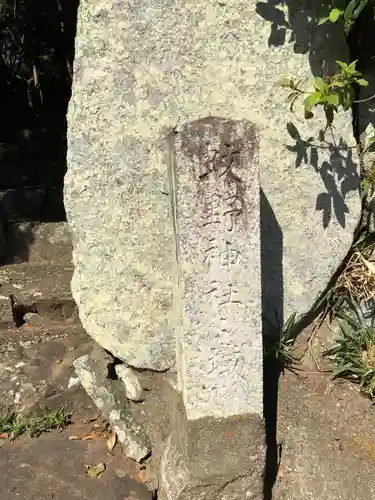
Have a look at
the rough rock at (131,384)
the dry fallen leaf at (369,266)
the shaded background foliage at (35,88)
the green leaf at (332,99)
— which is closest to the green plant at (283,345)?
the dry fallen leaf at (369,266)

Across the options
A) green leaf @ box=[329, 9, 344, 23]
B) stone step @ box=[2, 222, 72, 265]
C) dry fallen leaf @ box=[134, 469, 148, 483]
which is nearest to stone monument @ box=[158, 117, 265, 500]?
dry fallen leaf @ box=[134, 469, 148, 483]

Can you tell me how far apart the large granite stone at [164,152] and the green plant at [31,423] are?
616 millimetres

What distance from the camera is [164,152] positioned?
310 cm

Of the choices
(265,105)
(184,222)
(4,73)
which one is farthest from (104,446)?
(4,73)

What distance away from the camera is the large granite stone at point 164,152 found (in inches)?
119

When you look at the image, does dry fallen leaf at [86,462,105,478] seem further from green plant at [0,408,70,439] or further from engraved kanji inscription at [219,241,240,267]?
engraved kanji inscription at [219,241,240,267]

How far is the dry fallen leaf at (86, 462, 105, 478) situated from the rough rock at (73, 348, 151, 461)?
0.50ft

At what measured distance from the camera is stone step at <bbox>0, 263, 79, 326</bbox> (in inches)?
180

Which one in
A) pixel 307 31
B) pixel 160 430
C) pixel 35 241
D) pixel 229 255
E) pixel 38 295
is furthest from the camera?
pixel 35 241

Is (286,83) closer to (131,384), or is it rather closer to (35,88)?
(131,384)

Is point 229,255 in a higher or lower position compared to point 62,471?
higher

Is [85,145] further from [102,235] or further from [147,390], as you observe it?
[147,390]

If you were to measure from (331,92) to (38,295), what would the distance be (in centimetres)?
289

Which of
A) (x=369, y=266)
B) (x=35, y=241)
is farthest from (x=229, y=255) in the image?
(x=35, y=241)
